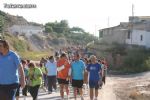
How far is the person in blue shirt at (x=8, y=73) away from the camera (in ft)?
35.2

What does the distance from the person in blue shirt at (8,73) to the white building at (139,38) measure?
68.5 m

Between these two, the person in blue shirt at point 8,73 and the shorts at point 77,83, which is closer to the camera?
the person in blue shirt at point 8,73

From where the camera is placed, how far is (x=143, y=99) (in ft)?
78.3

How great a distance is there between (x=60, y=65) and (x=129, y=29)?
2725 inches

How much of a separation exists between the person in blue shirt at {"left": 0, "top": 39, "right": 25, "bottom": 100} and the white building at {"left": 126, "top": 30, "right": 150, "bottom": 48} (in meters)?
68.5

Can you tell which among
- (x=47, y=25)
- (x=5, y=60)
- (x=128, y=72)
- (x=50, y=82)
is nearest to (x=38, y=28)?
(x=47, y=25)

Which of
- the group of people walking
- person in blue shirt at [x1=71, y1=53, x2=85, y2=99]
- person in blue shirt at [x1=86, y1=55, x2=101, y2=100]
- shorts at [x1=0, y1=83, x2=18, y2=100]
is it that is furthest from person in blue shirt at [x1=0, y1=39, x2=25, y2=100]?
person in blue shirt at [x1=86, y1=55, x2=101, y2=100]

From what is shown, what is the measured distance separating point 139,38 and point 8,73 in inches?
2852

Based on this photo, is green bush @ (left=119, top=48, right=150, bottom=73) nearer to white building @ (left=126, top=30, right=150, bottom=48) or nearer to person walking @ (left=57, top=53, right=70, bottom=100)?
white building @ (left=126, top=30, right=150, bottom=48)

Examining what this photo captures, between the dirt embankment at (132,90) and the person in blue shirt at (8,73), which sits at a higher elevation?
the person in blue shirt at (8,73)

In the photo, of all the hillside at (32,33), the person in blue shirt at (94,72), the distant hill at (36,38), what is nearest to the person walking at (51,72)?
the person in blue shirt at (94,72)

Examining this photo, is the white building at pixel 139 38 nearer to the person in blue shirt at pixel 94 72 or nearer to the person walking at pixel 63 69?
the person walking at pixel 63 69

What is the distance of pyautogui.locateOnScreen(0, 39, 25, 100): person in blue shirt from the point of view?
10.7 m

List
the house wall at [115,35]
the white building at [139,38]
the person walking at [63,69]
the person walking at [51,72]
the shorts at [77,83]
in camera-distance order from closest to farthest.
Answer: the shorts at [77,83], the person walking at [63,69], the person walking at [51,72], the white building at [139,38], the house wall at [115,35]
